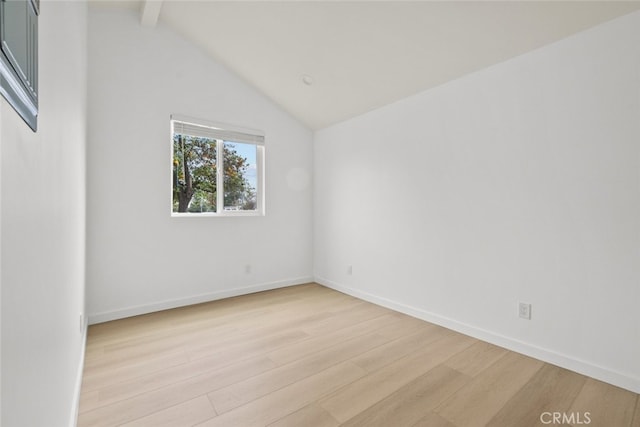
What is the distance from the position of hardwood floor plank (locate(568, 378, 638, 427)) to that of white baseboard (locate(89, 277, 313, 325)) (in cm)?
302

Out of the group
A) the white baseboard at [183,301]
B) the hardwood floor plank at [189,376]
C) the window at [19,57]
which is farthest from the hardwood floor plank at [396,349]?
the window at [19,57]

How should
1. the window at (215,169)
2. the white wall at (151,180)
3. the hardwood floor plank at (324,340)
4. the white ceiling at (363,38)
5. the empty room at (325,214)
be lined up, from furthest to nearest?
the window at (215,169), the white wall at (151,180), the hardwood floor plank at (324,340), the white ceiling at (363,38), the empty room at (325,214)

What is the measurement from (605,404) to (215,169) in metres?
3.78

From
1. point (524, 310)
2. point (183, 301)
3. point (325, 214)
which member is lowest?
point (183, 301)

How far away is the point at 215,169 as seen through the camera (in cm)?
362

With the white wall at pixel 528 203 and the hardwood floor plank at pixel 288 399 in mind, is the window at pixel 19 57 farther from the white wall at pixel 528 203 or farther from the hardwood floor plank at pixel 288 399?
the white wall at pixel 528 203

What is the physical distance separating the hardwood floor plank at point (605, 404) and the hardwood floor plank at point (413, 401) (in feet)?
1.89

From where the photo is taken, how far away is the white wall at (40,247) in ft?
1.78

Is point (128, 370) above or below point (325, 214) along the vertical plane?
below

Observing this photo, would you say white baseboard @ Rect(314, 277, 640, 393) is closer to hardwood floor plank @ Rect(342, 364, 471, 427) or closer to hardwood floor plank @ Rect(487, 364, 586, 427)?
hardwood floor plank @ Rect(487, 364, 586, 427)

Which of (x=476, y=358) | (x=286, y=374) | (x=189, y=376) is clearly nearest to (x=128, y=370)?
(x=189, y=376)

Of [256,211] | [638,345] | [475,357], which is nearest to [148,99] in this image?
[256,211]

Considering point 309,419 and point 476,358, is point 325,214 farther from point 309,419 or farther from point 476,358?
point 309,419

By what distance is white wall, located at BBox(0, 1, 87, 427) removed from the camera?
543 mm
